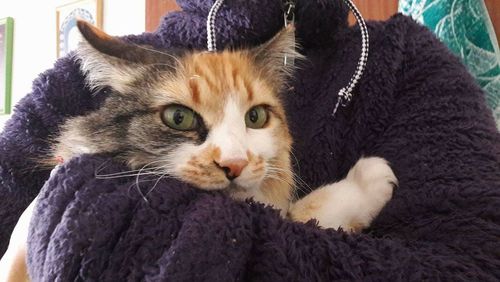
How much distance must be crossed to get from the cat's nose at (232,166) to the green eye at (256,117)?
0.15 m

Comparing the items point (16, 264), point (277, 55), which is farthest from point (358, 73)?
point (16, 264)

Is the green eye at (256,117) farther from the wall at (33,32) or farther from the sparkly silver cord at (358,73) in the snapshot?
the wall at (33,32)

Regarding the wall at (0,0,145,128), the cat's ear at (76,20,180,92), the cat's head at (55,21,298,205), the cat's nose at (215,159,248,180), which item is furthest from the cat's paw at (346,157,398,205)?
the wall at (0,0,145,128)

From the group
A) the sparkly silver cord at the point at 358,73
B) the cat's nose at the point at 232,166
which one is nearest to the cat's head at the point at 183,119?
the cat's nose at the point at 232,166

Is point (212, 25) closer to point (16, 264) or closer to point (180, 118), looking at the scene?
point (180, 118)

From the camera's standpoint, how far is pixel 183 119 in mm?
730

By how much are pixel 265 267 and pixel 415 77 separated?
0.59 m

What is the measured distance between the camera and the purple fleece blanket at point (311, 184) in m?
0.52

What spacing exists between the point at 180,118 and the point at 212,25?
1.09 ft

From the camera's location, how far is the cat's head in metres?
0.69

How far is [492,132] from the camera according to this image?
807 millimetres

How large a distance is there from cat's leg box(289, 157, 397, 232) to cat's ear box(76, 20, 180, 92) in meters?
0.38

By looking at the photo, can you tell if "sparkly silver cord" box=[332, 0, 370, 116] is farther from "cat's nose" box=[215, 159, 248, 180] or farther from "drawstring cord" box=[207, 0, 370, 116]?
"cat's nose" box=[215, 159, 248, 180]

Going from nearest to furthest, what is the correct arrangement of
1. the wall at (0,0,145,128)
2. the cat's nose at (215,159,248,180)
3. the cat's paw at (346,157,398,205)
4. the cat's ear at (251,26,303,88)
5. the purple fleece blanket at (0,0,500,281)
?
the purple fleece blanket at (0,0,500,281), the cat's nose at (215,159,248,180), the cat's paw at (346,157,398,205), the cat's ear at (251,26,303,88), the wall at (0,0,145,128)
